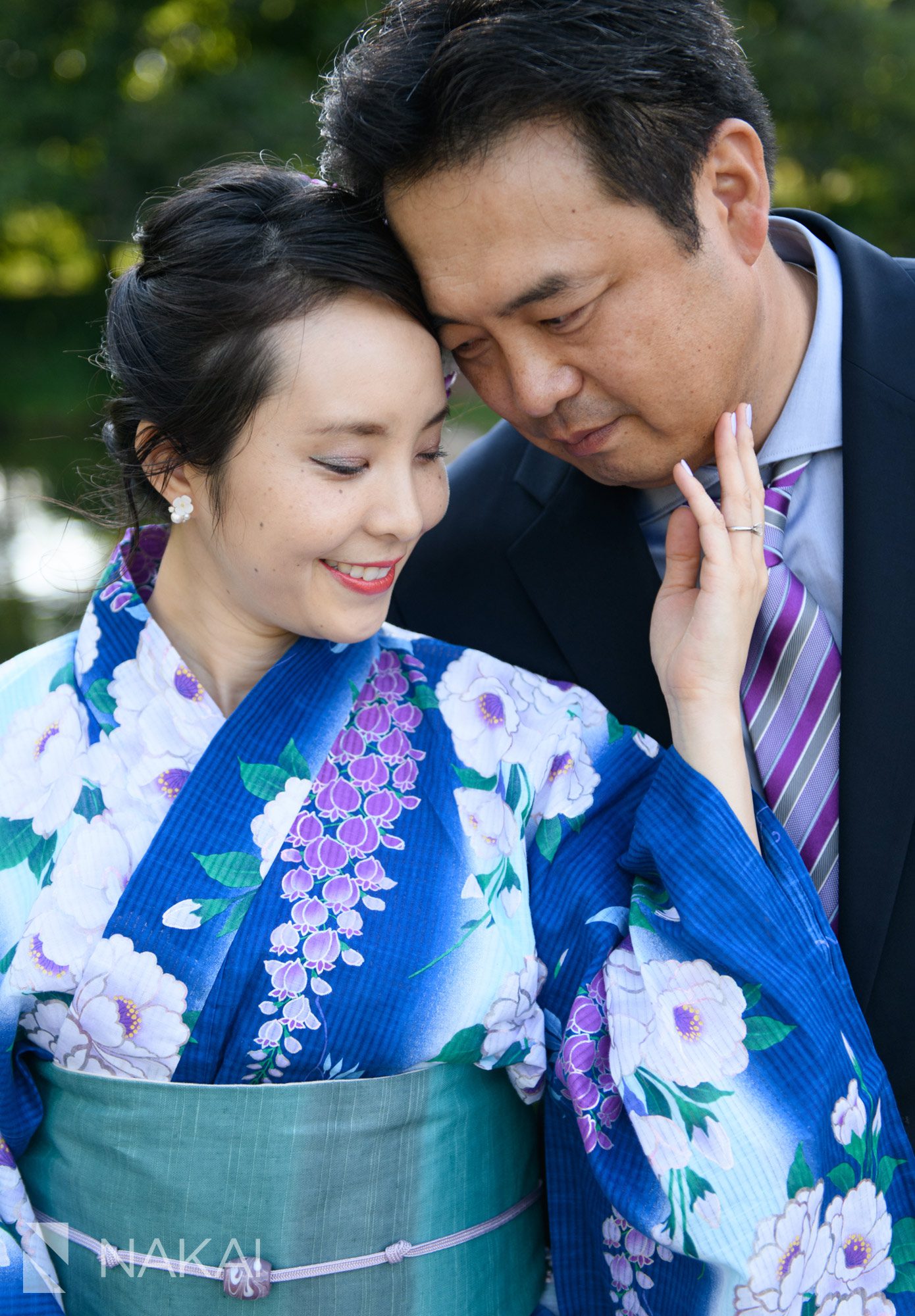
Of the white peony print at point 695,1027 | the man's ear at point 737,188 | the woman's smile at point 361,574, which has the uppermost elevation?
the man's ear at point 737,188

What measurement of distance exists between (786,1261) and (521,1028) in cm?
45

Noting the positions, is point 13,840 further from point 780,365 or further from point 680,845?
point 780,365

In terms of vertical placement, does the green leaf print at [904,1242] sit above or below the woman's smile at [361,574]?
below

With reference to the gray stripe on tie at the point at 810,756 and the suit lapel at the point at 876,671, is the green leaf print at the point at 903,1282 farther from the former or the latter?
the gray stripe on tie at the point at 810,756

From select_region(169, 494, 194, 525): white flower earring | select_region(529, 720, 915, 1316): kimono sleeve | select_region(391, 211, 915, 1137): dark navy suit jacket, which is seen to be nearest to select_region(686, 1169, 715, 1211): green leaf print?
select_region(529, 720, 915, 1316): kimono sleeve

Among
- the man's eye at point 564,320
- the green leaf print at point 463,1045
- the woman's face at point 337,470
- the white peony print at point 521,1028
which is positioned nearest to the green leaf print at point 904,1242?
the white peony print at point 521,1028

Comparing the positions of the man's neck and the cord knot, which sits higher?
the man's neck

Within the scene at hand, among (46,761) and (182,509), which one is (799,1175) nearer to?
(46,761)

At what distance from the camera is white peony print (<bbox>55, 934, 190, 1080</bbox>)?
1.63m

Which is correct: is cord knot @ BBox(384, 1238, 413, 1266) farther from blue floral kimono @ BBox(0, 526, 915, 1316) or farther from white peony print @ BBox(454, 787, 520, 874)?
white peony print @ BBox(454, 787, 520, 874)

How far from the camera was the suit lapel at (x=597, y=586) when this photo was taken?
80.6 inches

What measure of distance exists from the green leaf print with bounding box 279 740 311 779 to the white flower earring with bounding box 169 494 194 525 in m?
0.38

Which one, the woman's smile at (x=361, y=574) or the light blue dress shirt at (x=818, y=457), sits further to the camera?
the light blue dress shirt at (x=818, y=457)

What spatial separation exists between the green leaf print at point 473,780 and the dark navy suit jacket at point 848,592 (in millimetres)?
294
